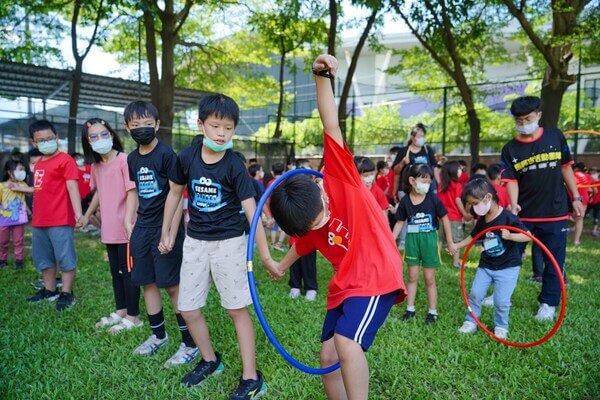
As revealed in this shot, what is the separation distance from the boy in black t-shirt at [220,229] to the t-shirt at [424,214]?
2.34 m

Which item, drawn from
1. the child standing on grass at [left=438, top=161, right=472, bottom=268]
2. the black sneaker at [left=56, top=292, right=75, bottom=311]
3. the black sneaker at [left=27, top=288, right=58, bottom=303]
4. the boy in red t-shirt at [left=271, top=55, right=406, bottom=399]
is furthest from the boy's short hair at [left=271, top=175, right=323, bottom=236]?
the child standing on grass at [left=438, top=161, right=472, bottom=268]

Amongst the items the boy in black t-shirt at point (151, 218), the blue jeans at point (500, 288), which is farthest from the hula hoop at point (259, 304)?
the blue jeans at point (500, 288)

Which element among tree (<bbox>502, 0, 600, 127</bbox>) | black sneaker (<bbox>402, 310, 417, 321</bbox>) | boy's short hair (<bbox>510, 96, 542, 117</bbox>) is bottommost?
black sneaker (<bbox>402, 310, 417, 321</bbox>)

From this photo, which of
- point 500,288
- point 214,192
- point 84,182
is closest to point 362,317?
point 214,192

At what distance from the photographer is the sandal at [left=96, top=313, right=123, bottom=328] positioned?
4684mm

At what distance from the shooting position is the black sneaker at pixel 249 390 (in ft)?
10.4

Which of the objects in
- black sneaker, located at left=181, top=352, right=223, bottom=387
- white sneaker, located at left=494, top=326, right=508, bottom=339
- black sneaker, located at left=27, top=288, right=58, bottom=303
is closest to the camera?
black sneaker, located at left=181, top=352, right=223, bottom=387

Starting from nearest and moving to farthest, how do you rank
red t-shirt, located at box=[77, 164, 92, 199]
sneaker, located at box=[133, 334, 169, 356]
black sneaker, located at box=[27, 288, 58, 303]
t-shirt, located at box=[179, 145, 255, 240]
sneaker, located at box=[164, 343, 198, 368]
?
t-shirt, located at box=[179, 145, 255, 240] → sneaker, located at box=[164, 343, 198, 368] → sneaker, located at box=[133, 334, 169, 356] → black sneaker, located at box=[27, 288, 58, 303] → red t-shirt, located at box=[77, 164, 92, 199]

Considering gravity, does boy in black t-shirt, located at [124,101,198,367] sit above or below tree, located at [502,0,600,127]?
below

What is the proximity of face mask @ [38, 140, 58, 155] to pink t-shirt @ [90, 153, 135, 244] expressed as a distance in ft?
3.11

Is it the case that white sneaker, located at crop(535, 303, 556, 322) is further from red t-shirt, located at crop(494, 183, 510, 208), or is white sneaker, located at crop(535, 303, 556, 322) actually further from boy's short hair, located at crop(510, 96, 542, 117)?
red t-shirt, located at crop(494, 183, 510, 208)

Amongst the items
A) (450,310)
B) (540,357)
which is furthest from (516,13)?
(540,357)

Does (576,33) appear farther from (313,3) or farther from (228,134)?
(228,134)

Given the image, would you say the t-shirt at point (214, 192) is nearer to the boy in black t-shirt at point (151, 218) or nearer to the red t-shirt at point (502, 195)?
the boy in black t-shirt at point (151, 218)
